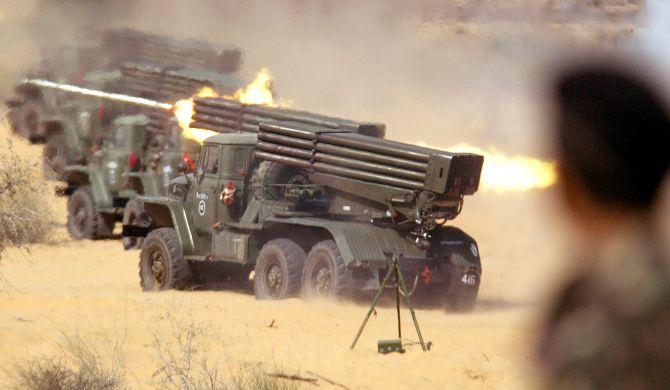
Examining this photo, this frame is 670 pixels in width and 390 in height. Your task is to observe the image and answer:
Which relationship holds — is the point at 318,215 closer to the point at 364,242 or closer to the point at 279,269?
the point at 279,269

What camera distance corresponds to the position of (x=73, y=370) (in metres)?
11.0

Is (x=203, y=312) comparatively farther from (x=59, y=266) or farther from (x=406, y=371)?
(x=59, y=266)

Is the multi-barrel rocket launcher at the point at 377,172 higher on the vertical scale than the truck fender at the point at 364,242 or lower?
higher

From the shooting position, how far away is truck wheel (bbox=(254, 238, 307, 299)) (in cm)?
1588

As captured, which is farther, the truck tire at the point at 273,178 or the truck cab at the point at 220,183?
the truck cab at the point at 220,183

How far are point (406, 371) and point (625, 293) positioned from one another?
8.68 meters

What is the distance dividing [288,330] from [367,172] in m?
3.22

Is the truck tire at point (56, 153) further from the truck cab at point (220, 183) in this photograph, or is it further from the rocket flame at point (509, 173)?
the rocket flame at point (509, 173)

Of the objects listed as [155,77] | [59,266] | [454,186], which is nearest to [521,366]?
[454,186]

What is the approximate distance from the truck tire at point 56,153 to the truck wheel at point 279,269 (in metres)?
13.4

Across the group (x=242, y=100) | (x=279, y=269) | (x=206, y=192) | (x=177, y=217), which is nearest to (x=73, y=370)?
(x=279, y=269)

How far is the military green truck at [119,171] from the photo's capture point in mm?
25750

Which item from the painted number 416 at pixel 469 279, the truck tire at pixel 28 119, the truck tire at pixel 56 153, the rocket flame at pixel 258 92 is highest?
the rocket flame at pixel 258 92

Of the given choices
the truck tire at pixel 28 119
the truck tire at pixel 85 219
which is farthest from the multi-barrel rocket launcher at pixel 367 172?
the truck tire at pixel 28 119
